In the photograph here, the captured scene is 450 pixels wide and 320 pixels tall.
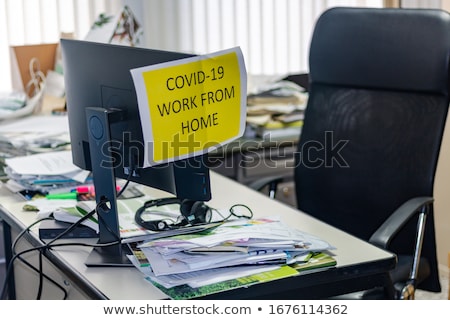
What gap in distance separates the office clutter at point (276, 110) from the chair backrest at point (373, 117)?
0.54 meters

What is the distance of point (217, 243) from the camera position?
143cm

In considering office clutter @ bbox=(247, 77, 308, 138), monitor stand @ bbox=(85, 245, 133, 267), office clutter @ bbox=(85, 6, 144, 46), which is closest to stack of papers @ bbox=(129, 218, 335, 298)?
monitor stand @ bbox=(85, 245, 133, 267)

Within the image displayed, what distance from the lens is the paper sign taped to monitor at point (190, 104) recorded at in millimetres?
1345

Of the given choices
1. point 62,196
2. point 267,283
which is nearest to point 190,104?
point 267,283

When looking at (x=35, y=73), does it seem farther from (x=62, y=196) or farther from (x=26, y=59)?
(x=62, y=196)

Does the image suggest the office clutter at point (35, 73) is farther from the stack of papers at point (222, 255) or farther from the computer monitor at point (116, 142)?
the stack of papers at point (222, 255)

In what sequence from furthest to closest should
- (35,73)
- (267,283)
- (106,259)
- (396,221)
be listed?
1. (35,73)
2. (396,221)
3. (106,259)
4. (267,283)

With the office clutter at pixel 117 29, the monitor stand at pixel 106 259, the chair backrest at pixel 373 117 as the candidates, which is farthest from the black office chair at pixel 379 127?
the office clutter at pixel 117 29

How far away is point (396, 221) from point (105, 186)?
2.47ft

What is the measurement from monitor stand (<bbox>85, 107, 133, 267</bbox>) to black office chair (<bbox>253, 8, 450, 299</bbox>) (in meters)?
0.71

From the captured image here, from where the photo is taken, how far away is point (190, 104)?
1403 mm

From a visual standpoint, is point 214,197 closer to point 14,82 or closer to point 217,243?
point 217,243
